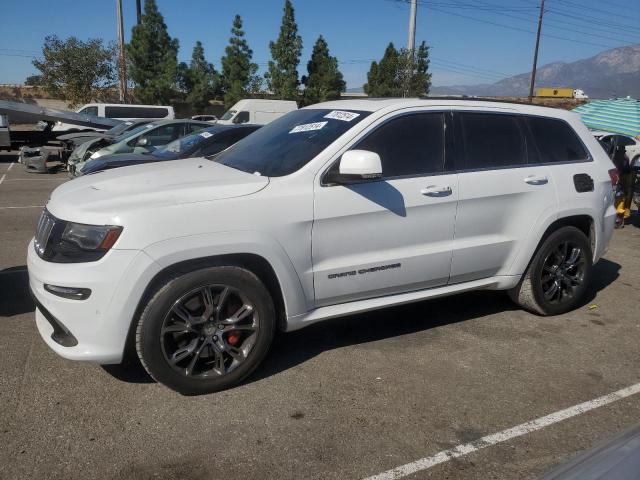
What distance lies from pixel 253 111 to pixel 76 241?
20.3 m

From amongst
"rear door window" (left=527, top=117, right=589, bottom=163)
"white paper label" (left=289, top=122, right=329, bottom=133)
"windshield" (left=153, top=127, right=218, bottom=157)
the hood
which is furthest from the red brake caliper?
"windshield" (left=153, top=127, right=218, bottom=157)

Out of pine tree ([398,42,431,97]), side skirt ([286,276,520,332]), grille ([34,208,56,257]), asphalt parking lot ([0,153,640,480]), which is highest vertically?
pine tree ([398,42,431,97])

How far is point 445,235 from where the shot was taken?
396 cm

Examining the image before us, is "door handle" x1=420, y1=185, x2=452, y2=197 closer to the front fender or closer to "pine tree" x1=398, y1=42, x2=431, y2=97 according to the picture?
the front fender

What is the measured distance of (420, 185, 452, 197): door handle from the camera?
3.80 metres

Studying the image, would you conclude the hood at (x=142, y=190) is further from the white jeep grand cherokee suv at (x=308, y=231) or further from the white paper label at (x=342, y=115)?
the white paper label at (x=342, y=115)

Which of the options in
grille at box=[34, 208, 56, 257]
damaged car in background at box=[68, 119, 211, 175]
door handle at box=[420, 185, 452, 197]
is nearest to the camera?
grille at box=[34, 208, 56, 257]

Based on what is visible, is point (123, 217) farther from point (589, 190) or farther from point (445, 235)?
point (589, 190)

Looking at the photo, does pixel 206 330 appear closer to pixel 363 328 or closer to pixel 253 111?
pixel 363 328

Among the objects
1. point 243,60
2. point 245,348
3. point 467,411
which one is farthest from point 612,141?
point 243,60

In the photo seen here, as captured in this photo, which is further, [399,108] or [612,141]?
[612,141]

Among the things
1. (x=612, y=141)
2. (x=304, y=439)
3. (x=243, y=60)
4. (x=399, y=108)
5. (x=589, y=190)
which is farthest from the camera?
(x=243, y=60)

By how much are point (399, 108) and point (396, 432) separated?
2.22m

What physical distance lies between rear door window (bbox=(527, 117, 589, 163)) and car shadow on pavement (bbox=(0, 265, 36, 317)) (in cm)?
454
